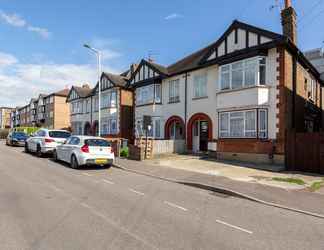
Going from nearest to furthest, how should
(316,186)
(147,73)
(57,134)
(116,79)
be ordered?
1. (316,186)
2. (57,134)
3. (147,73)
4. (116,79)

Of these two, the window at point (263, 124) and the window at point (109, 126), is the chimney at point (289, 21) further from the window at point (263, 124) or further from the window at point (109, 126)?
the window at point (109, 126)

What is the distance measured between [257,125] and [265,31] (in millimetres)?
5275

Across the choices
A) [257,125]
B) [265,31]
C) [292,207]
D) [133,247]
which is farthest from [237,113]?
[133,247]

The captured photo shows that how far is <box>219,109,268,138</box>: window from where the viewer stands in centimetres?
1499

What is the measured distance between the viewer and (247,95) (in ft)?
50.1

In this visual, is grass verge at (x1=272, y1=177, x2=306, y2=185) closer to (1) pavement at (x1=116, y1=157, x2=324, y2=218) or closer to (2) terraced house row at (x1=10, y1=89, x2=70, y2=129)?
(1) pavement at (x1=116, y1=157, x2=324, y2=218)

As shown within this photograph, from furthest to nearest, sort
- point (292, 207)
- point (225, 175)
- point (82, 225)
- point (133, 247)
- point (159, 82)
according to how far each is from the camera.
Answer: point (159, 82), point (225, 175), point (292, 207), point (82, 225), point (133, 247)

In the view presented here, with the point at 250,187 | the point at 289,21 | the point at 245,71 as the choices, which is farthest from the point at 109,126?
the point at 250,187

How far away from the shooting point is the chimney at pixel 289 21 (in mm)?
16500

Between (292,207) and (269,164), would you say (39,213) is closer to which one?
(292,207)

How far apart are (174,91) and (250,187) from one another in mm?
13602

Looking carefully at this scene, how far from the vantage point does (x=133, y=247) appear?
424 centimetres

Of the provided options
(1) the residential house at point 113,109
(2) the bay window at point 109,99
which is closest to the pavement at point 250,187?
(1) the residential house at point 113,109

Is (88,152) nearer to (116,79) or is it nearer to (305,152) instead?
(305,152)
